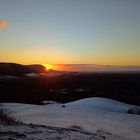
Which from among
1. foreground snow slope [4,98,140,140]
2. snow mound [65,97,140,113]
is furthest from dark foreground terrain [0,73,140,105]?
foreground snow slope [4,98,140,140]

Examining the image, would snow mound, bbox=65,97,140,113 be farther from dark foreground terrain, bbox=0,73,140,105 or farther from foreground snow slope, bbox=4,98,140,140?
dark foreground terrain, bbox=0,73,140,105

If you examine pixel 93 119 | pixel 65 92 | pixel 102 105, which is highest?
pixel 93 119

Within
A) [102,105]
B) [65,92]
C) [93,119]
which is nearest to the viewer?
[93,119]

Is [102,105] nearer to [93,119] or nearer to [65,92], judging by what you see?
[93,119]

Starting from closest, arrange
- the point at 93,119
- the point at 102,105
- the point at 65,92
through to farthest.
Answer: the point at 93,119
the point at 102,105
the point at 65,92

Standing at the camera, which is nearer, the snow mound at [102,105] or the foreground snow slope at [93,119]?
the foreground snow slope at [93,119]

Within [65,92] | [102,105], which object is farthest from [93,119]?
[65,92]

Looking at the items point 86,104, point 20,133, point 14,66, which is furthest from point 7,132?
point 14,66

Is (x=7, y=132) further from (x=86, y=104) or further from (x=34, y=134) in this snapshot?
(x=86, y=104)

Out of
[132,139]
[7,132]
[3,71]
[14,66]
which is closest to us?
[7,132]

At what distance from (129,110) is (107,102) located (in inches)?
203

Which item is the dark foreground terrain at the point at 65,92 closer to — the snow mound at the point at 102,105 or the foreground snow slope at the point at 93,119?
the snow mound at the point at 102,105

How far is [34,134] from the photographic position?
9.21m

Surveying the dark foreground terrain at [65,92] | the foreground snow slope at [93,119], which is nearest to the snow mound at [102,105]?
the foreground snow slope at [93,119]
